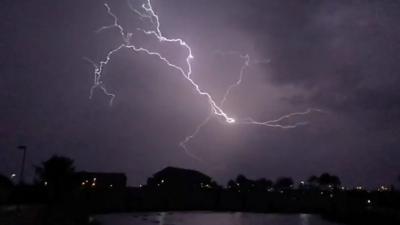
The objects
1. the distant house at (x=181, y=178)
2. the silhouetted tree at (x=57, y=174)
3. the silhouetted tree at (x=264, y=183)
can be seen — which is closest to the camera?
the silhouetted tree at (x=57, y=174)

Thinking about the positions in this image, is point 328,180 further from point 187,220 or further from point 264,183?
point 187,220

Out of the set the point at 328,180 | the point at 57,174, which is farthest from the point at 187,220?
the point at 328,180

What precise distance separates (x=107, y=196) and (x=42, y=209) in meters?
42.6

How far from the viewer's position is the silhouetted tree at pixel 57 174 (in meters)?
41.4

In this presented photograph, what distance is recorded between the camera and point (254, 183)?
442 ft

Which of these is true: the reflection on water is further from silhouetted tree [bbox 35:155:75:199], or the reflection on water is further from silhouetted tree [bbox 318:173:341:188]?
silhouetted tree [bbox 318:173:341:188]

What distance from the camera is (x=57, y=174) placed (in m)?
42.1

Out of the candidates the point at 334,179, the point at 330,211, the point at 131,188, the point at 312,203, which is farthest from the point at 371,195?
the point at 334,179

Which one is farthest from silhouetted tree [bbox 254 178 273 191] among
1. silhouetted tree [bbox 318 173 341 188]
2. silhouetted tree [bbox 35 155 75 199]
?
silhouetted tree [bbox 35 155 75 199]

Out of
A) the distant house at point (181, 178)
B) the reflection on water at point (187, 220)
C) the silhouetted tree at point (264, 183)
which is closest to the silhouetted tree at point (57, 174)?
the reflection on water at point (187, 220)

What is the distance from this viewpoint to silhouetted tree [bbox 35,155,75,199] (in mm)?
41438

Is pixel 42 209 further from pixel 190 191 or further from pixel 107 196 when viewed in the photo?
pixel 190 191

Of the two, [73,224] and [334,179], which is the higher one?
[334,179]

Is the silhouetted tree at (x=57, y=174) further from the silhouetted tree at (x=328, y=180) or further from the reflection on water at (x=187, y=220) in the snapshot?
the silhouetted tree at (x=328, y=180)
